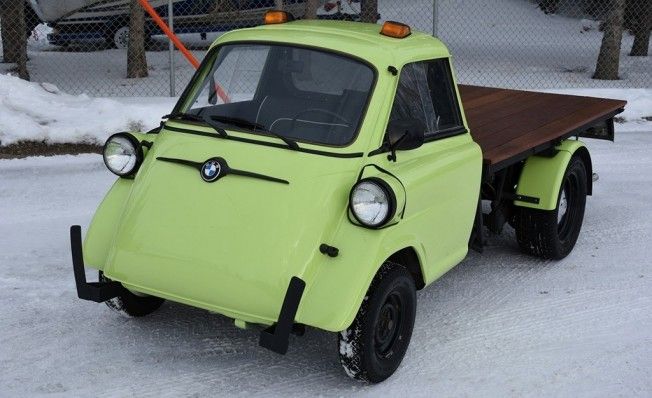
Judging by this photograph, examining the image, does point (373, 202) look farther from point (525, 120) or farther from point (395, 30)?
point (525, 120)

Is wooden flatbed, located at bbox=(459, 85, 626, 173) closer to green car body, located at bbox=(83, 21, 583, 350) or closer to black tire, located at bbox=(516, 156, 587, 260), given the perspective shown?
black tire, located at bbox=(516, 156, 587, 260)

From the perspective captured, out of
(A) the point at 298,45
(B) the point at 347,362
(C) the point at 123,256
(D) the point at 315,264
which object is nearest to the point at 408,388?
(B) the point at 347,362

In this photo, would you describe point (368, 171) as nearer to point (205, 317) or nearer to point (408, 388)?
point (408, 388)

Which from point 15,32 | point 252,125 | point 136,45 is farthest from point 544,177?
point 15,32

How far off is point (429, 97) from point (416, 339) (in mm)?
1378

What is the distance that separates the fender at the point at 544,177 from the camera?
6289 mm

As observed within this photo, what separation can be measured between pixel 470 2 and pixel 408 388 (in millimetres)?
16693

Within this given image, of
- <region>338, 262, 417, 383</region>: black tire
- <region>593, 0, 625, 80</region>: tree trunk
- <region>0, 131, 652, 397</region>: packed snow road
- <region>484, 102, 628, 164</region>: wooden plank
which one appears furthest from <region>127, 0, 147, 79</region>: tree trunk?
<region>338, 262, 417, 383</region>: black tire

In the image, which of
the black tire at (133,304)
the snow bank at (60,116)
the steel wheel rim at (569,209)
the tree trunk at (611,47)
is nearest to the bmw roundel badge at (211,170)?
the black tire at (133,304)

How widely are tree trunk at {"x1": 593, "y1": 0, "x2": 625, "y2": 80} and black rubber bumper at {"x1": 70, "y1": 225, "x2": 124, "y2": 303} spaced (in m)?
10.4

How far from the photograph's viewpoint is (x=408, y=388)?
4.64 m

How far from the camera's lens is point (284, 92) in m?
5.17

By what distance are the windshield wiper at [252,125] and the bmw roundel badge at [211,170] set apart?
322 millimetres

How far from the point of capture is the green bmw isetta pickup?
14.4 feet
